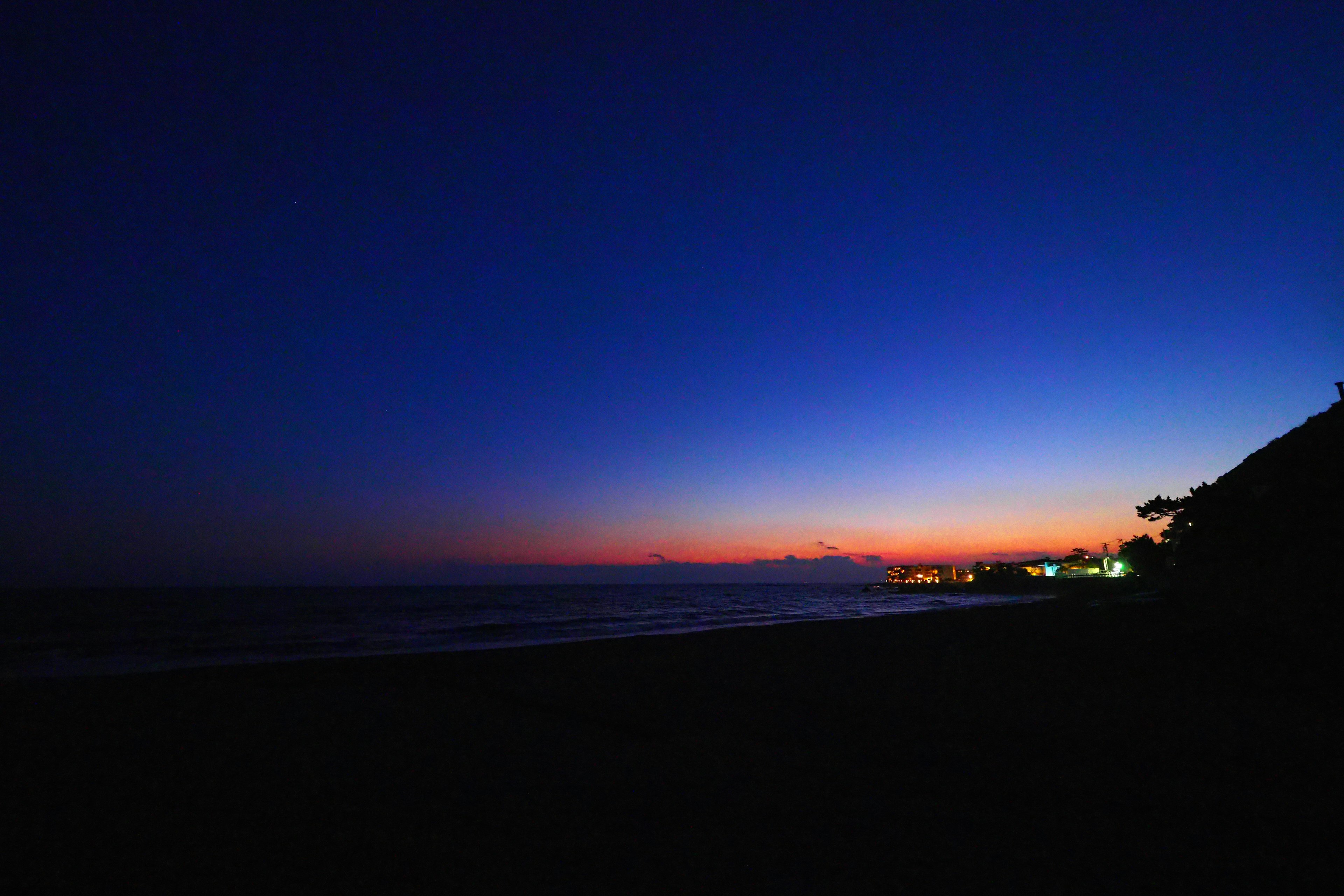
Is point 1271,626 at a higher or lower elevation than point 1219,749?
higher

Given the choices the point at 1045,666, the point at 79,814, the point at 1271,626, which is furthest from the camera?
the point at 1045,666

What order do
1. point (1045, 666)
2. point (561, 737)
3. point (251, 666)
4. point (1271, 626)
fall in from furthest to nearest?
point (251, 666) → point (1045, 666) → point (1271, 626) → point (561, 737)

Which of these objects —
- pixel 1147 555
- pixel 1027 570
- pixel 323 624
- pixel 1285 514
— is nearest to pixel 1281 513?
pixel 1285 514

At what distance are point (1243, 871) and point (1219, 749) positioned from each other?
10.5ft

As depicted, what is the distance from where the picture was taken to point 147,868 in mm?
4031

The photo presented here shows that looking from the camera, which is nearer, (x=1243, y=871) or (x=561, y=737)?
(x=1243, y=871)

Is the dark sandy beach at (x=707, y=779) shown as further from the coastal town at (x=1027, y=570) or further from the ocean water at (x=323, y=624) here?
the coastal town at (x=1027, y=570)

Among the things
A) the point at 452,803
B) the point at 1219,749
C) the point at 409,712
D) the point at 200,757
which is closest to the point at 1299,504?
the point at 1219,749

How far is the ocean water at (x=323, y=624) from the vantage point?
19.8 metres

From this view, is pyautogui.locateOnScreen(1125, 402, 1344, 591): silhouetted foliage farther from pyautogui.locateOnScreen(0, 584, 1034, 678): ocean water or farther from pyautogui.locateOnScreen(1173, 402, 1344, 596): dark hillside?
pyautogui.locateOnScreen(0, 584, 1034, 678): ocean water

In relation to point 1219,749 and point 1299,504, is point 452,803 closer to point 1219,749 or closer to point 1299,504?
point 1219,749

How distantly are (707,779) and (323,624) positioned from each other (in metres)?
35.9

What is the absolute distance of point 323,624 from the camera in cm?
3453

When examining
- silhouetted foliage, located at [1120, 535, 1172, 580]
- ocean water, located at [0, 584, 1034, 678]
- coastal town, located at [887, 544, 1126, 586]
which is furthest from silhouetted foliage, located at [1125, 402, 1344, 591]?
coastal town, located at [887, 544, 1126, 586]
